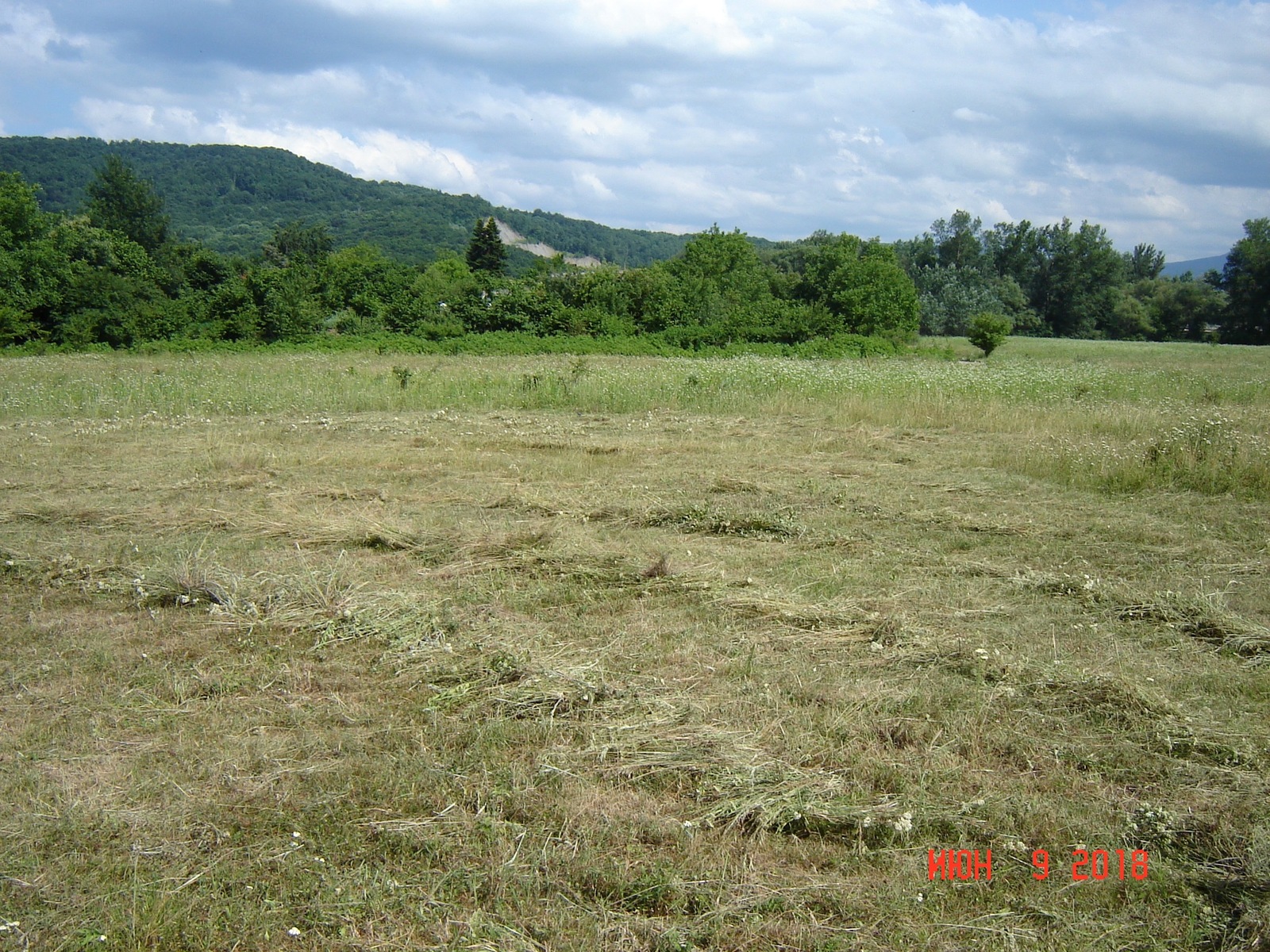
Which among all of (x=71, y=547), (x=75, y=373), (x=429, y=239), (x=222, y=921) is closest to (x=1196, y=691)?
(x=222, y=921)

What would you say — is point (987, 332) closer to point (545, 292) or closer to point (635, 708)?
point (545, 292)

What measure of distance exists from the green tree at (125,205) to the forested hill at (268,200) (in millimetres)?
26421

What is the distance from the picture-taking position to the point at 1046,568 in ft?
21.6

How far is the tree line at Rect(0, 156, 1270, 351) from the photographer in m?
28.6

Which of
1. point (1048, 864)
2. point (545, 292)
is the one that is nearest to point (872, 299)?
point (545, 292)

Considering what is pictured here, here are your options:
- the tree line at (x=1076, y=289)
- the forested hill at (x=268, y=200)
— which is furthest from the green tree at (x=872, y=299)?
the forested hill at (x=268, y=200)

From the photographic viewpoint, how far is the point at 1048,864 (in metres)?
3.14

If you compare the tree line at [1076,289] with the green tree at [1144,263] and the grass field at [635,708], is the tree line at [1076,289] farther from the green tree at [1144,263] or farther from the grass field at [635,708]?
the grass field at [635,708]

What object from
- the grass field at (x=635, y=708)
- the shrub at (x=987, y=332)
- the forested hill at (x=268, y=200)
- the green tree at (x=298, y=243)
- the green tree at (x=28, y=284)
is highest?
the forested hill at (x=268, y=200)

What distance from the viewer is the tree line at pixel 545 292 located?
94.0 feet

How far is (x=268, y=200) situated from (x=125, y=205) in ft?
243

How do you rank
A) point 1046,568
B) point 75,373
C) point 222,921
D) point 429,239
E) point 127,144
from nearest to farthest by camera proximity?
point 222,921, point 1046,568, point 75,373, point 429,239, point 127,144

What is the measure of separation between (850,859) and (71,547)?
661cm

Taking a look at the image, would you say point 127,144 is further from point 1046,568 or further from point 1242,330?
point 1046,568
